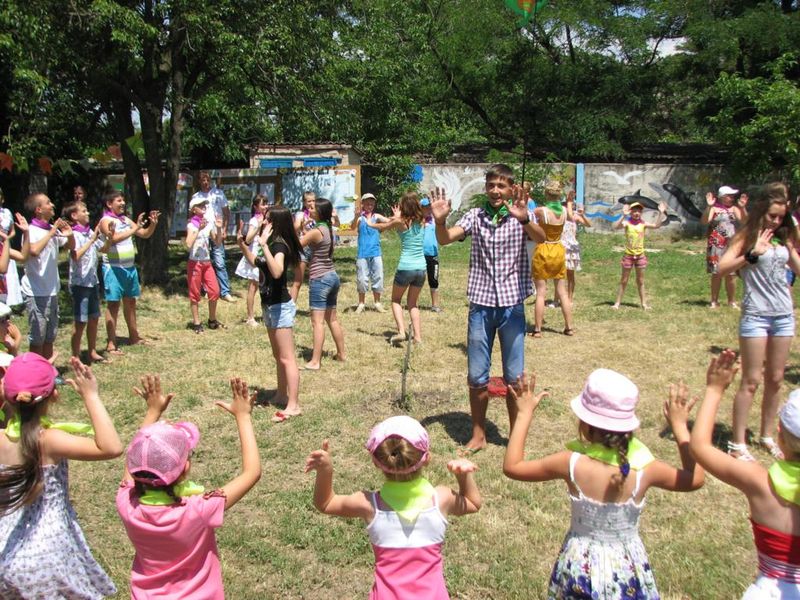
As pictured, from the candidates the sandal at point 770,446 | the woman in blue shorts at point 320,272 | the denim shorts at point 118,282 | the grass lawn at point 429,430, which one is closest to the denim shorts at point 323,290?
the woman in blue shorts at point 320,272

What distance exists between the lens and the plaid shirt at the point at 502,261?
480 cm

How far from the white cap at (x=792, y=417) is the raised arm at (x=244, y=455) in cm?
182

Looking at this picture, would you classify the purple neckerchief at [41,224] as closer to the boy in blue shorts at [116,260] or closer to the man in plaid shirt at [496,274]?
the boy in blue shorts at [116,260]

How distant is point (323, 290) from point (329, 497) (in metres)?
4.49

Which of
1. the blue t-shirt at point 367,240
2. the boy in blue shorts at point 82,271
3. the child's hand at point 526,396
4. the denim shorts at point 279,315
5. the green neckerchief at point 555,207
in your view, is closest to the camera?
the child's hand at point 526,396

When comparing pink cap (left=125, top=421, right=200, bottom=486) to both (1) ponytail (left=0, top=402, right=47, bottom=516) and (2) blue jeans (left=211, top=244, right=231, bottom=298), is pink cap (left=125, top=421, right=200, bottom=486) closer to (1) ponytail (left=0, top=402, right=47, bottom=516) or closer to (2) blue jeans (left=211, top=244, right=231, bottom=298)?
(1) ponytail (left=0, top=402, right=47, bottom=516)

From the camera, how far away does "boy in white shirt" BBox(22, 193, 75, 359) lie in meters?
6.33

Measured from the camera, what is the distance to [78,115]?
12633mm

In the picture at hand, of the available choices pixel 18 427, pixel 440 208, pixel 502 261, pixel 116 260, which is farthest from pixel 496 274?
pixel 116 260

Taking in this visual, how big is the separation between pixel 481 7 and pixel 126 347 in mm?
22600

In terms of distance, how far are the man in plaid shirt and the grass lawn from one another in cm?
73

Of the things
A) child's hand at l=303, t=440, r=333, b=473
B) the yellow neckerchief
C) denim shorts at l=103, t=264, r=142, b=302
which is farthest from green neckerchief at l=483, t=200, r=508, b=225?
denim shorts at l=103, t=264, r=142, b=302

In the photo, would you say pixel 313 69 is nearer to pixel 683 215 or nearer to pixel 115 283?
pixel 115 283

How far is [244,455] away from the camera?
2.65 m
